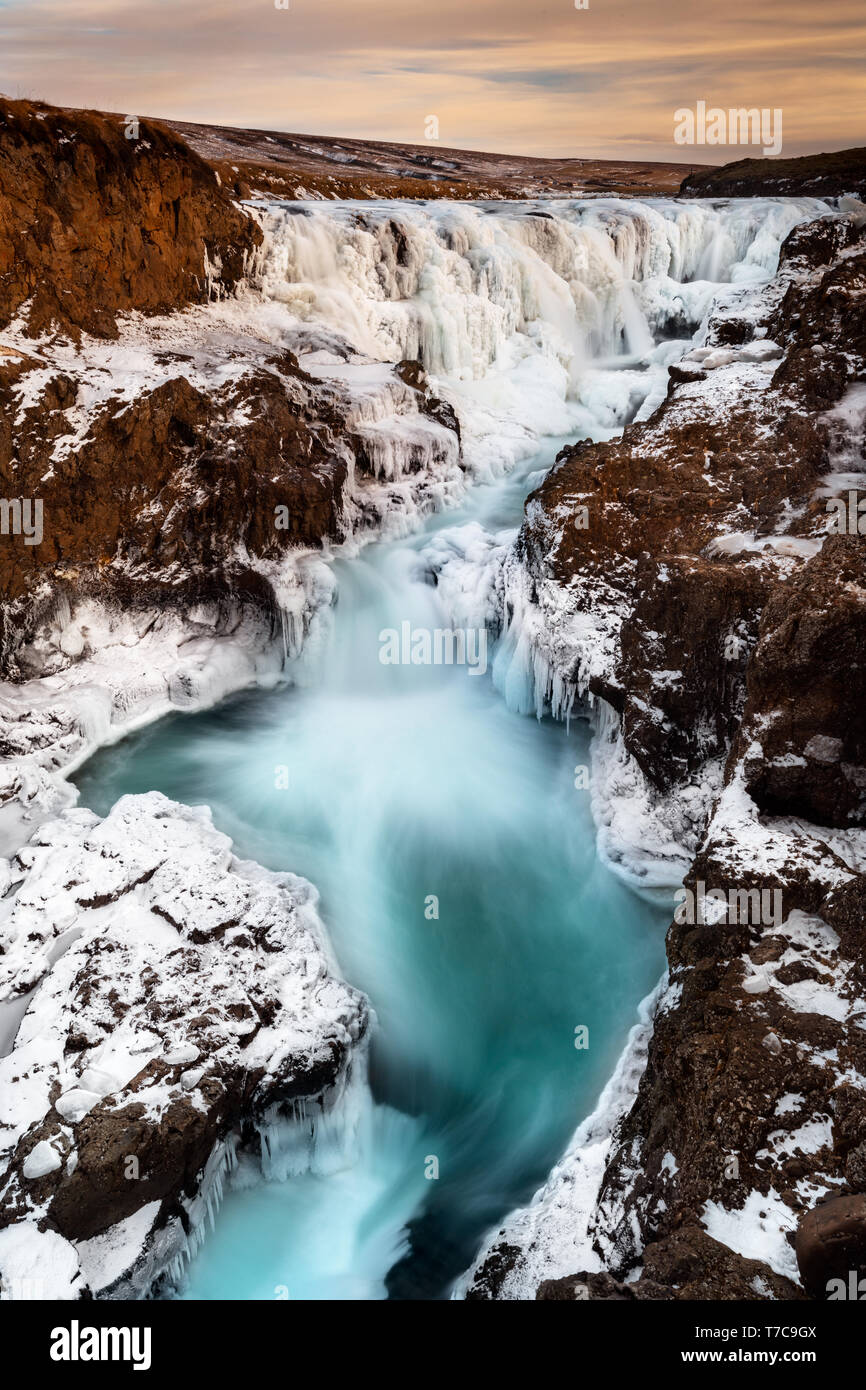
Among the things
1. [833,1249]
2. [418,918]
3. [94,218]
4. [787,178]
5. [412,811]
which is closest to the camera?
[833,1249]

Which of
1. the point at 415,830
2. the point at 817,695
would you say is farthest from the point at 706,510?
the point at 415,830

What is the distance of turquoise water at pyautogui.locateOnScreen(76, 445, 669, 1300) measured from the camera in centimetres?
737

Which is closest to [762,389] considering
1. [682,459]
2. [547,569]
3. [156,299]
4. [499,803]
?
[682,459]

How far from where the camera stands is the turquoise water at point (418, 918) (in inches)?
290

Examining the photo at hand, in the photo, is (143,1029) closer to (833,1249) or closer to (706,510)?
(833,1249)

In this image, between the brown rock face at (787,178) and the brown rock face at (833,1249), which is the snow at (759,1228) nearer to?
the brown rock face at (833,1249)

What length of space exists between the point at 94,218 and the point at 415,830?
11174 millimetres

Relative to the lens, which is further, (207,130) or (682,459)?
(207,130)

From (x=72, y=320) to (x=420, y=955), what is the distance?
11.4m

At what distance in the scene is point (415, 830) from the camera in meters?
11.1

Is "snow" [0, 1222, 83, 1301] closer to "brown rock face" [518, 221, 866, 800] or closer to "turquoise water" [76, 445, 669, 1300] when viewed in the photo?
"turquoise water" [76, 445, 669, 1300]

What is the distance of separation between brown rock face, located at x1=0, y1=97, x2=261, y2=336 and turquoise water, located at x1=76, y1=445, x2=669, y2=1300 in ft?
19.5
